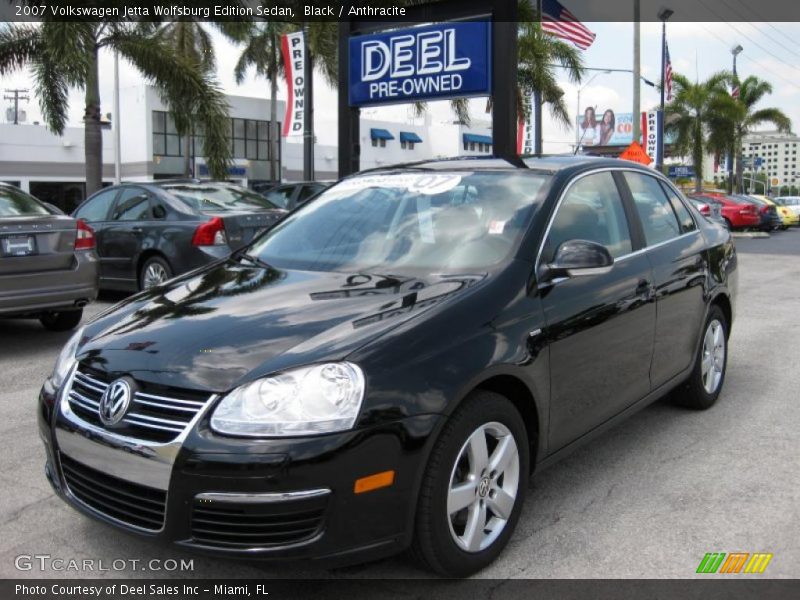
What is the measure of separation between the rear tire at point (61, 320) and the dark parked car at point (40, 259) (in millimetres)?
579

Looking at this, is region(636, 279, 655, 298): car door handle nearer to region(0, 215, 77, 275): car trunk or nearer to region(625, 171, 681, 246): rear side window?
region(625, 171, 681, 246): rear side window

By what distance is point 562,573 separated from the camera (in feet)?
10.0

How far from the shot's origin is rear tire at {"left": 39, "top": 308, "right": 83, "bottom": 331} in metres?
8.02

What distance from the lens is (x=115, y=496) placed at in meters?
2.79

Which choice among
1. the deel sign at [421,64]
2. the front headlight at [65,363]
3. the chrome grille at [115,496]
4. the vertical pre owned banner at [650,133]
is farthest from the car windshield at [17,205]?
the vertical pre owned banner at [650,133]

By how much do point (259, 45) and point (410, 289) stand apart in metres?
37.7

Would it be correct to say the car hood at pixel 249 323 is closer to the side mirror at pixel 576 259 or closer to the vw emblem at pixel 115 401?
the vw emblem at pixel 115 401

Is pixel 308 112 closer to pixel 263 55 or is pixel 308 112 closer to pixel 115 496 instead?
pixel 263 55

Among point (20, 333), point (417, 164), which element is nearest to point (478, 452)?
point (417, 164)

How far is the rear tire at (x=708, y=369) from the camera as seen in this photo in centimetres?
503

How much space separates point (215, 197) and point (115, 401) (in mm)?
6944

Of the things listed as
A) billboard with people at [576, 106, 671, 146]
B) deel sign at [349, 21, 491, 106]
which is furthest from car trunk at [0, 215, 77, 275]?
billboard with people at [576, 106, 671, 146]

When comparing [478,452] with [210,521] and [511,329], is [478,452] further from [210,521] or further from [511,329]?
[210,521]

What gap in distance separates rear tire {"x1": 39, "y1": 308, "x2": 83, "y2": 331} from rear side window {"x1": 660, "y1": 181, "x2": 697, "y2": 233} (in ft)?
18.5
